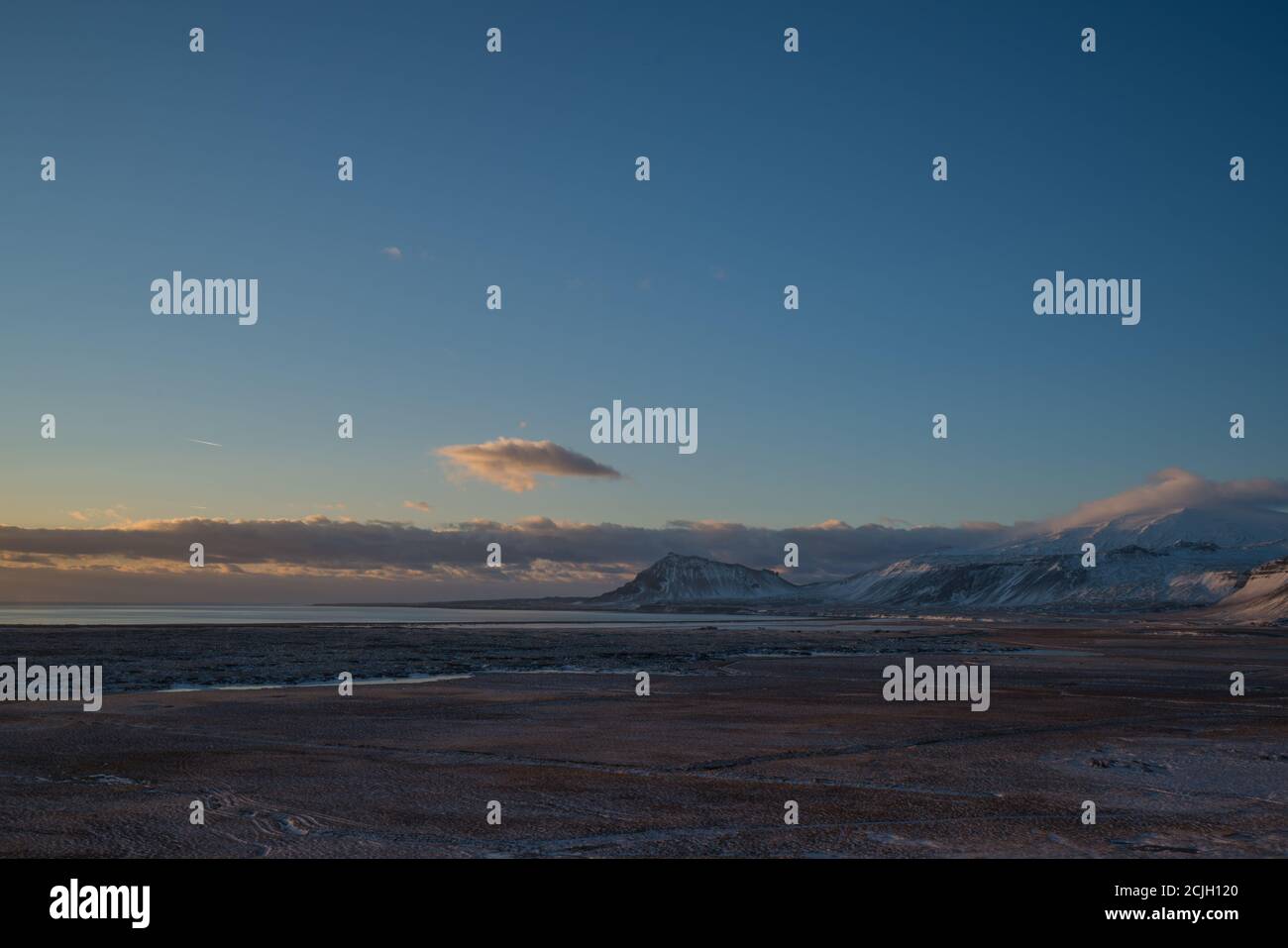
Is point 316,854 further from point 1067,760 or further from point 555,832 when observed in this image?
point 1067,760

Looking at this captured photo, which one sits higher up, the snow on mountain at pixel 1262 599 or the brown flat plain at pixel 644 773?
the brown flat plain at pixel 644 773

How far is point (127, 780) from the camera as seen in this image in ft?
47.1

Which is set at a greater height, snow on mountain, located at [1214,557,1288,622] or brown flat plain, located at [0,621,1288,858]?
brown flat plain, located at [0,621,1288,858]

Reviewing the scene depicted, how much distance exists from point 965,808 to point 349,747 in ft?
35.2

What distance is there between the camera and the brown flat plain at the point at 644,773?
35.7 ft

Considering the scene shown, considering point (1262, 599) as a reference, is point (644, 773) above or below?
above

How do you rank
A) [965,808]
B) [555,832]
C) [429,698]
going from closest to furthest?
[555,832], [965,808], [429,698]

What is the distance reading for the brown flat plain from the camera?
35.7ft

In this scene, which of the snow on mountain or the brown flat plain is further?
the snow on mountain

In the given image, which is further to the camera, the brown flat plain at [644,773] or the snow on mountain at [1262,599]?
the snow on mountain at [1262,599]

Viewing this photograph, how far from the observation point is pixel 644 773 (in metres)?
15.3
